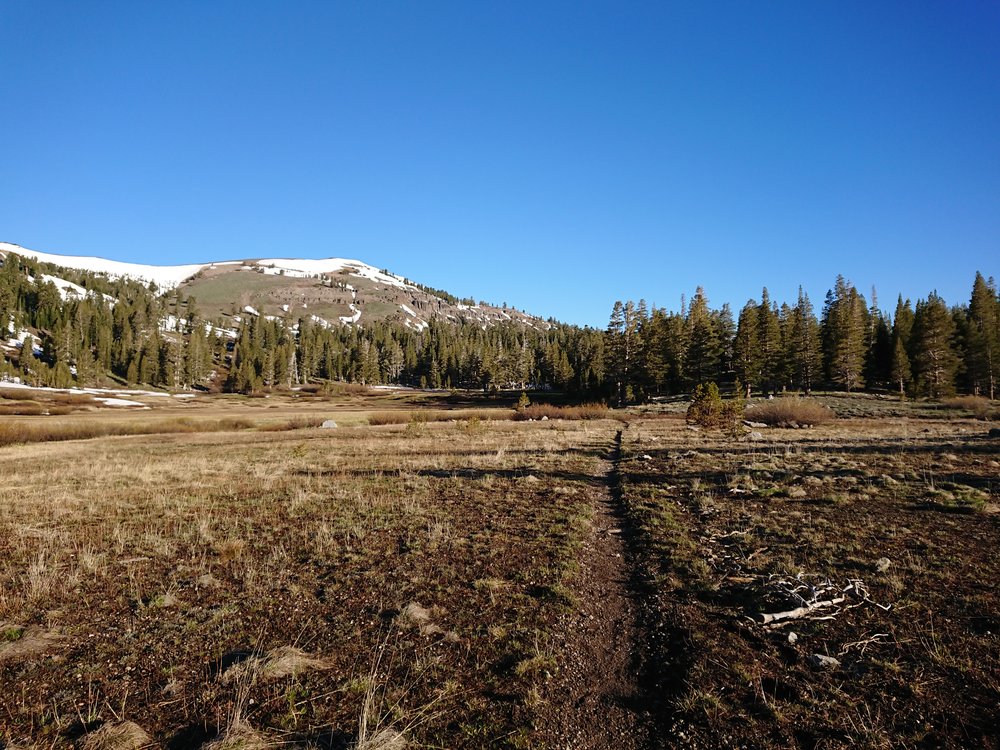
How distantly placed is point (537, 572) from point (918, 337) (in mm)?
83251

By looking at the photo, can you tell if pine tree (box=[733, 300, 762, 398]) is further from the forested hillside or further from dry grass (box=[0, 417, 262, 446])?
dry grass (box=[0, 417, 262, 446])

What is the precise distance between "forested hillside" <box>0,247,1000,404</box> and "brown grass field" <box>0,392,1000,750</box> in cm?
6221

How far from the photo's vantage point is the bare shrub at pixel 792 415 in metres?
43.5

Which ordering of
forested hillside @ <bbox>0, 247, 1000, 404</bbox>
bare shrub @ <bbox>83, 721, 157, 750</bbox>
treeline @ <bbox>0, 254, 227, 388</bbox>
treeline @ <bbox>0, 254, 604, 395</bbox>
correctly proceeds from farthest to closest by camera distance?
treeline @ <bbox>0, 254, 604, 395</bbox>
treeline @ <bbox>0, 254, 227, 388</bbox>
forested hillside @ <bbox>0, 247, 1000, 404</bbox>
bare shrub @ <bbox>83, 721, 157, 750</bbox>

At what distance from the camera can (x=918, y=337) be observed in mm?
65000

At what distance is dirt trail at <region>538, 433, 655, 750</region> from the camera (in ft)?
14.9

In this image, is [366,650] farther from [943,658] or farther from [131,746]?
[943,658]

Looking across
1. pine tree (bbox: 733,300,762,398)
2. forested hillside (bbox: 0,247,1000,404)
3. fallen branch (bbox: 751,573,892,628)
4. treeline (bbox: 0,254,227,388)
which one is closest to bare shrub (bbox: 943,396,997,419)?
forested hillside (bbox: 0,247,1000,404)

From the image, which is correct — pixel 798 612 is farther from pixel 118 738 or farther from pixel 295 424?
pixel 295 424

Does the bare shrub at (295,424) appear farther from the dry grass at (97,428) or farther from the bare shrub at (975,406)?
the bare shrub at (975,406)

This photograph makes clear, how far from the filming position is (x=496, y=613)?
6938 mm

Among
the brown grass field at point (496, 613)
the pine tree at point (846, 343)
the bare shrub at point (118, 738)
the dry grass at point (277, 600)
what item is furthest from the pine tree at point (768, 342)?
the bare shrub at point (118, 738)

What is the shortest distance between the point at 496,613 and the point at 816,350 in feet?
269

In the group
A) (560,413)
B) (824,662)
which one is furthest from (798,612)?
(560,413)
